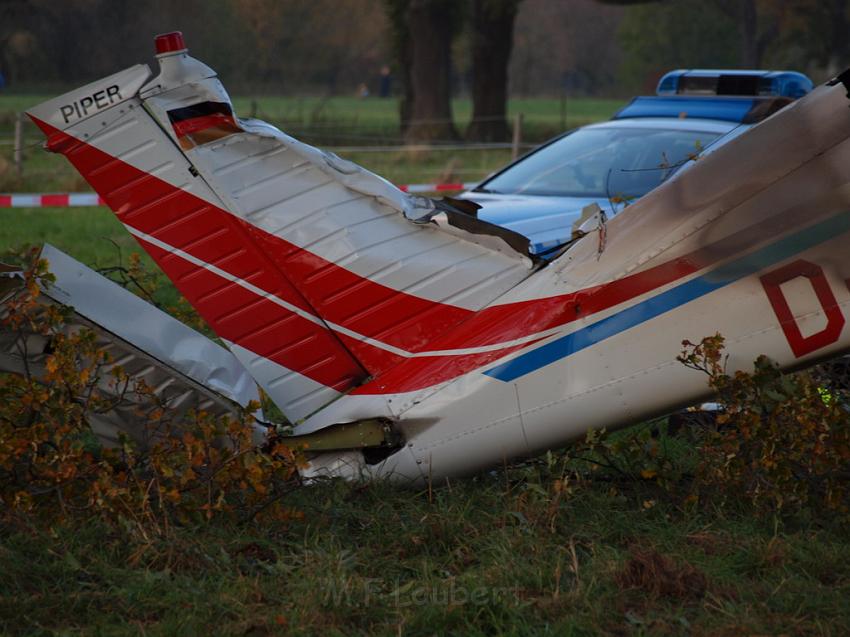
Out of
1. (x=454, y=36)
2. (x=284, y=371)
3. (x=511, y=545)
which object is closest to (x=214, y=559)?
(x=284, y=371)

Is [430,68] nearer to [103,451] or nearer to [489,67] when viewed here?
[489,67]

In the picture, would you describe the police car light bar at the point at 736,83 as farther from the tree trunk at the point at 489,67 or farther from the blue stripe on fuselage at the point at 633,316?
the tree trunk at the point at 489,67

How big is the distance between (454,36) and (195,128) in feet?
87.2

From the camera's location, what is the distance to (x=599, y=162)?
27.2ft

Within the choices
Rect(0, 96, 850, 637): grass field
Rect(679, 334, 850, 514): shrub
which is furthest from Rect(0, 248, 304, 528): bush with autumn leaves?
Rect(679, 334, 850, 514): shrub

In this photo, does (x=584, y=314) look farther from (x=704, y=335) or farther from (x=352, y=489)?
(x=352, y=489)

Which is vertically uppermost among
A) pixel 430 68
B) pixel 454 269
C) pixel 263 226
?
pixel 263 226

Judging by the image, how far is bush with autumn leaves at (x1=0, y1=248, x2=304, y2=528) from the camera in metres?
3.89

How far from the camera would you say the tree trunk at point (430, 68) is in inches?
1072

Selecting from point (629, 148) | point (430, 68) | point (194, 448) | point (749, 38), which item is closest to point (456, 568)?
point (194, 448)

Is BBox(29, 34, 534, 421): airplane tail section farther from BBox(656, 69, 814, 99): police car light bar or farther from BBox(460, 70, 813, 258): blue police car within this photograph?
BBox(656, 69, 814, 99): police car light bar

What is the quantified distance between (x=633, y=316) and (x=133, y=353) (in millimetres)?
1806

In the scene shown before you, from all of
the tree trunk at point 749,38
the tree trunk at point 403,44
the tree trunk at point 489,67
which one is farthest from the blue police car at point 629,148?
the tree trunk at point 749,38

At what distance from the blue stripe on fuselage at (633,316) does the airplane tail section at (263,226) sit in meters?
0.26
